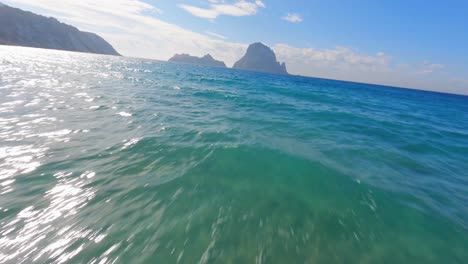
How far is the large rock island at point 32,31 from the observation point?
5007 inches

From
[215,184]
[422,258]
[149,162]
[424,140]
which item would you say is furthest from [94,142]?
[424,140]

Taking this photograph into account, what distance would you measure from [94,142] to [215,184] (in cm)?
503

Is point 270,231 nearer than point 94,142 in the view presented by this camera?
Yes

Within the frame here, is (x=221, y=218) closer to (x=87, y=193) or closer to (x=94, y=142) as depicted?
(x=87, y=193)

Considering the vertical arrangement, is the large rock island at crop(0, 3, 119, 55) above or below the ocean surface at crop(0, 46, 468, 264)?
above

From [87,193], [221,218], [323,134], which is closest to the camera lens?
[221,218]

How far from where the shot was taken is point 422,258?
405cm

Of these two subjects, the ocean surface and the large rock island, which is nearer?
the ocean surface

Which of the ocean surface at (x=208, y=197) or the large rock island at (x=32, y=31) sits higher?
the large rock island at (x=32, y=31)

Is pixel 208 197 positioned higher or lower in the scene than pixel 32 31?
lower

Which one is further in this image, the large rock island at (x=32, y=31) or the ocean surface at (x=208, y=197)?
the large rock island at (x=32, y=31)

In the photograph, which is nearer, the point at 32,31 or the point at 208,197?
the point at 208,197

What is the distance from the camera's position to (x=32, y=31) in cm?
14750

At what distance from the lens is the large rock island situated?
127 metres
